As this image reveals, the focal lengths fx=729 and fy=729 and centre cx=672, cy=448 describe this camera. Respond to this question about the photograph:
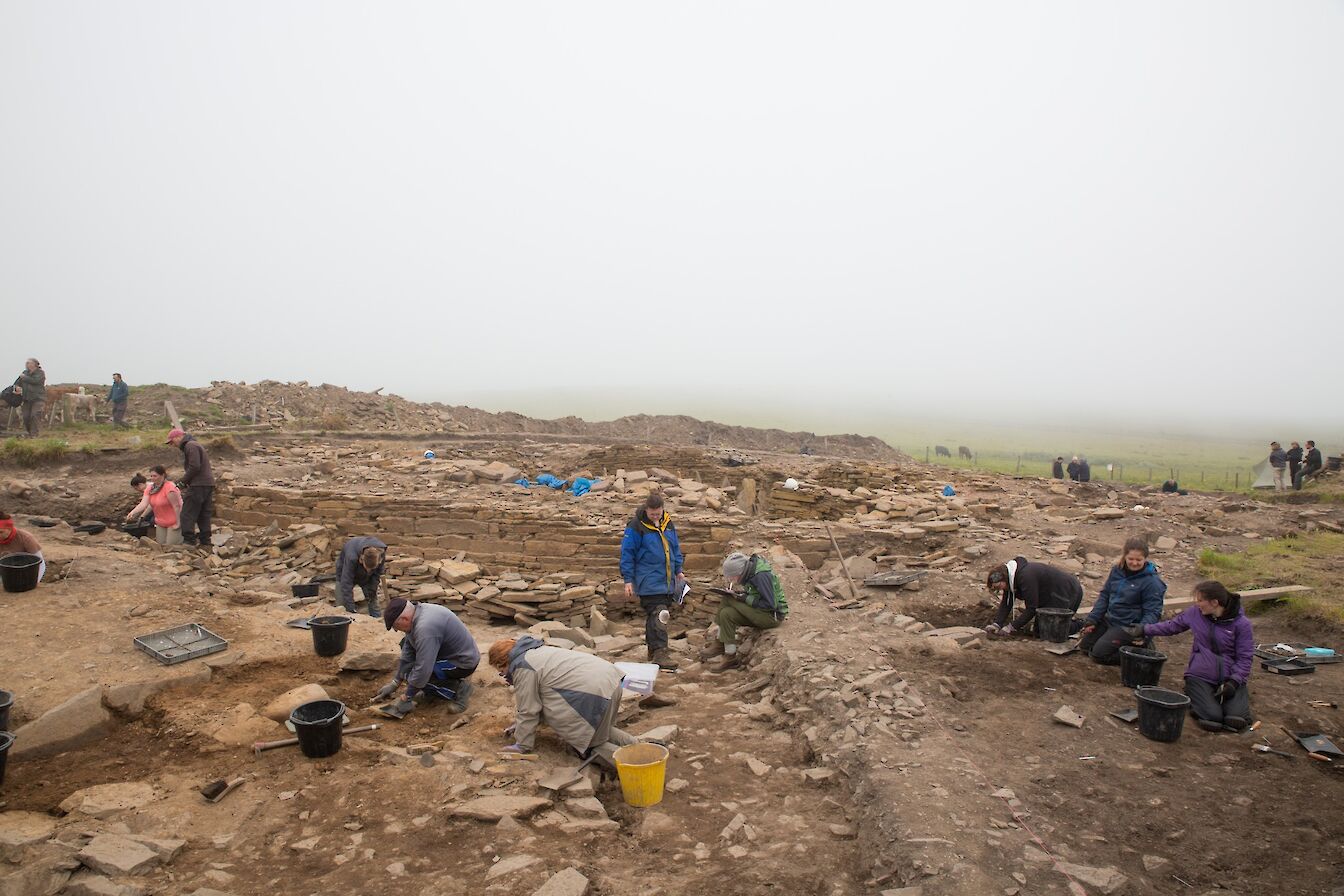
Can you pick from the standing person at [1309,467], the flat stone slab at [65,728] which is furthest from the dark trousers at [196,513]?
the standing person at [1309,467]

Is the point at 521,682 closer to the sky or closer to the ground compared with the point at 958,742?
closer to the sky

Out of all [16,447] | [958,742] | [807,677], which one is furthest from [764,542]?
[16,447]

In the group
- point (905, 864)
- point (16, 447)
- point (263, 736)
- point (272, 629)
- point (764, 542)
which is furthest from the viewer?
point (16, 447)

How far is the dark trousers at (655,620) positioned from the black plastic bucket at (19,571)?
6272 mm

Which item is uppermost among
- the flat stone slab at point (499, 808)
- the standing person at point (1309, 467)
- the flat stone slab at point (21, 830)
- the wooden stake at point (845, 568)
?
the standing person at point (1309, 467)

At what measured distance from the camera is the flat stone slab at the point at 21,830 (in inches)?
145

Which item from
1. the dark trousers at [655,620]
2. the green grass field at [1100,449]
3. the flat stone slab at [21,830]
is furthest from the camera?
the green grass field at [1100,449]

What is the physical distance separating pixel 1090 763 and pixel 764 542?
21.5ft

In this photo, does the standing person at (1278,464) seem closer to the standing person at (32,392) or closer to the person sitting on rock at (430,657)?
the person sitting on rock at (430,657)

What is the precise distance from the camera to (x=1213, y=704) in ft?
17.8

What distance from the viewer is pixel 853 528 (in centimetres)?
1202

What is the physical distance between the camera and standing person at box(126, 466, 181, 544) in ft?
35.6

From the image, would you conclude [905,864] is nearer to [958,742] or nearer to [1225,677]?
[958,742]

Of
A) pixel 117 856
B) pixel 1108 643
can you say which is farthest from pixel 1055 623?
pixel 117 856
